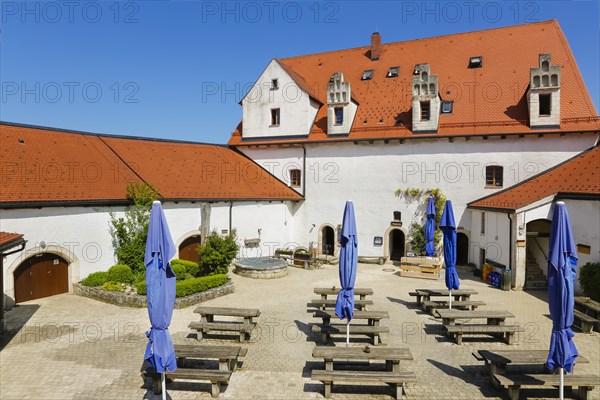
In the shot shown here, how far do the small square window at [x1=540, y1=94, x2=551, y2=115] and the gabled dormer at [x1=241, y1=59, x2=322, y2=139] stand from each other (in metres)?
14.4

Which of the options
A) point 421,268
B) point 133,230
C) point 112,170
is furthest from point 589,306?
point 112,170

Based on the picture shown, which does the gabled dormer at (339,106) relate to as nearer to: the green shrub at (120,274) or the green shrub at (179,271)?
the green shrub at (179,271)

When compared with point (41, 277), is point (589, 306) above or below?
below

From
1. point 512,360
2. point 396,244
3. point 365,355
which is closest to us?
point 512,360

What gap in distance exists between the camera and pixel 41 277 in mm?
15828

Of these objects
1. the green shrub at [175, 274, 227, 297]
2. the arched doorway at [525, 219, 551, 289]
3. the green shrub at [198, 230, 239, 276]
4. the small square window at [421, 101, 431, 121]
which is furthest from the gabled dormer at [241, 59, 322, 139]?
the arched doorway at [525, 219, 551, 289]

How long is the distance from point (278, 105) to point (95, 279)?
57.2 feet

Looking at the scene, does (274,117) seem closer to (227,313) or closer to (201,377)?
(227,313)

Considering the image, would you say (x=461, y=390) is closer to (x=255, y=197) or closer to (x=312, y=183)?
(x=255, y=197)

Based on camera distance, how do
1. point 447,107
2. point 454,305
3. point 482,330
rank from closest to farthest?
point 482,330, point 454,305, point 447,107

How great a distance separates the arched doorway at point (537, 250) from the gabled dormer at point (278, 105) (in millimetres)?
15354

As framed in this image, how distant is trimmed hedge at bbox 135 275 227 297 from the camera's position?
1557 cm

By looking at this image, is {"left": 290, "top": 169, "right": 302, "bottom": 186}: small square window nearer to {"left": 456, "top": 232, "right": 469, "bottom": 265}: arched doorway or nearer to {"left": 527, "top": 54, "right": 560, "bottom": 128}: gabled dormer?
{"left": 456, "top": 232, "right": 469, "bottom": 265}: arched doorway

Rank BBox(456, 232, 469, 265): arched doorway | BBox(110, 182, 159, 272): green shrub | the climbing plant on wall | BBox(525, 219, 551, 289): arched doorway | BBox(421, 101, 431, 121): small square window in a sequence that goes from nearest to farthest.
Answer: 1. BBox(110, 182, 159, 272): green shrub
2. BBox(525, 219, 551, 289): arched doorway
3. BBox(456, 232, 469, 265): arched doorway
4. the climbing plant on wall
5. BBox(421, 101, 431, 121): small square window
